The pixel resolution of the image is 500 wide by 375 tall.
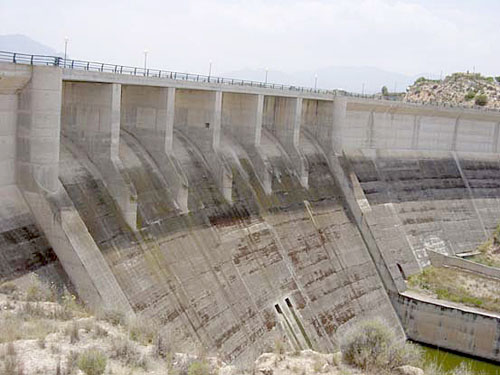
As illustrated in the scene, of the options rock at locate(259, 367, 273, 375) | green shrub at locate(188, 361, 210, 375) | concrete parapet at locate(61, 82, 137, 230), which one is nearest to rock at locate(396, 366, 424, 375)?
rock at locate(259, 367, 273, 375)

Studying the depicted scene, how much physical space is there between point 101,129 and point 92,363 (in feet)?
35.9

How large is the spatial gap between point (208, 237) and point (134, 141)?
417 centimetres

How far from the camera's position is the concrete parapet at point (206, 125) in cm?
2317

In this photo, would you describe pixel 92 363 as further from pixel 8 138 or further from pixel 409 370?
pixel 8 138

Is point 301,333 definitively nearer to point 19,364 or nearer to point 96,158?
point 96,158

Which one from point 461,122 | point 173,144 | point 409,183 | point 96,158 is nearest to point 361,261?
point 409,183

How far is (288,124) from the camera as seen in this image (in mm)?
28969

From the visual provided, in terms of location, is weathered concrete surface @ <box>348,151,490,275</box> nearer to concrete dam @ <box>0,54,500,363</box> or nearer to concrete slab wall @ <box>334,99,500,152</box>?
concrete dam @ <box>0,54,500,363</box>

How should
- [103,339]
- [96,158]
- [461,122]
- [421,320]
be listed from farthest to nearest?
[461,122], [421,320], [96,158], [103,339]

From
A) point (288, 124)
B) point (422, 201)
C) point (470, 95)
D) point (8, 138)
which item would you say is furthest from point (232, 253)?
point (470, 95)

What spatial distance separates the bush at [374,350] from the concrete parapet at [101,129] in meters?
9.04

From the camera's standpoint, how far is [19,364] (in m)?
8.43

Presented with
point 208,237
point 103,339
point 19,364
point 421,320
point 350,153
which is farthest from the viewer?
point 350,153

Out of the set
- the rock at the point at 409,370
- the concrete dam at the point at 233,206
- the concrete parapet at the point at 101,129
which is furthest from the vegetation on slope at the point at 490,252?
the rock at the point at 409,370
